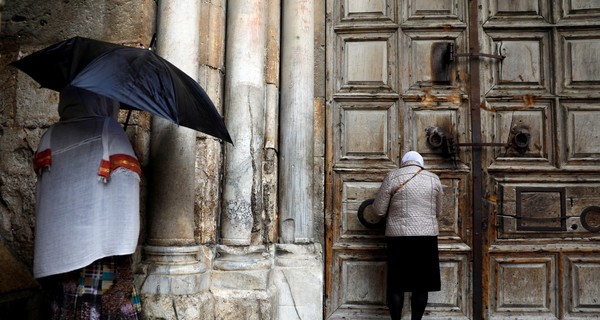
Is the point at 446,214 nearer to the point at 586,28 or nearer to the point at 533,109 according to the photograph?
the point at 533,109

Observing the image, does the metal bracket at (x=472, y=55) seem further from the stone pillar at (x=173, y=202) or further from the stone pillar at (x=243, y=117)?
the stone pillar at (x=173, y=202)

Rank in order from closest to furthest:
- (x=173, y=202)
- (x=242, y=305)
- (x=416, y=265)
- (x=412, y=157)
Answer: (x=173, y=202)
(x=242, y=305)
(x=416, y=265)
(x=412, y=157)

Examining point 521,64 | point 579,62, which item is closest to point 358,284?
point 521,64

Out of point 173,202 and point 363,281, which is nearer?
point 173,202

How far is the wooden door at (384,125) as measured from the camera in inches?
153

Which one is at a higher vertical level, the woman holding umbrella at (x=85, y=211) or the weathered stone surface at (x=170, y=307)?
the woman holding umbrella at (x=85, y=211)

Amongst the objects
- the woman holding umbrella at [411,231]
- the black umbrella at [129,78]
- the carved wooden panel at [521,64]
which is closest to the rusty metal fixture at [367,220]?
the woman holding umbrella at [411,231]

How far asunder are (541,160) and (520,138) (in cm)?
25

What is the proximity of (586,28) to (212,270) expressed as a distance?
354 cm

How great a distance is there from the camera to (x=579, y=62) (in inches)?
157

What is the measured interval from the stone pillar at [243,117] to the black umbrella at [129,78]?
1.00 meters

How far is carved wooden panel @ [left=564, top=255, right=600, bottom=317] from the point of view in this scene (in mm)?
3801

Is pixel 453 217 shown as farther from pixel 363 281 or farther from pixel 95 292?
pixel 95 292

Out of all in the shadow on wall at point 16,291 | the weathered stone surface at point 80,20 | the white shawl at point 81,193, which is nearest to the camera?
the white shawl at point 81,193
